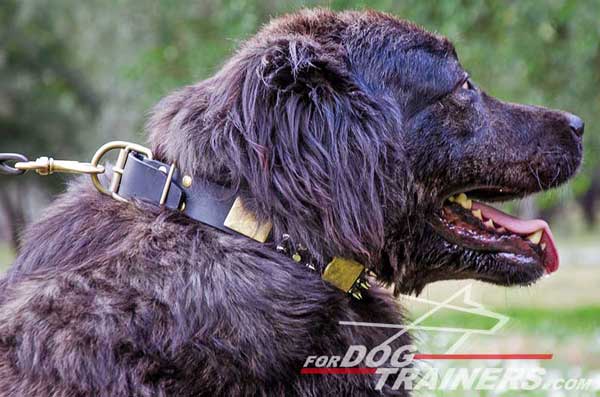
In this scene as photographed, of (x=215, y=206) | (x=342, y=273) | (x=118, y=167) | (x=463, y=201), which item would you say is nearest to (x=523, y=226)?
(x=463, y=201)

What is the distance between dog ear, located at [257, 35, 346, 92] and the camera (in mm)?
2955

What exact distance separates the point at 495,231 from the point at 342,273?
0.77 meters

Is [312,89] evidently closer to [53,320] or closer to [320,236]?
[320,236]

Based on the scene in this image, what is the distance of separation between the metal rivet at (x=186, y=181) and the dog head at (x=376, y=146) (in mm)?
31

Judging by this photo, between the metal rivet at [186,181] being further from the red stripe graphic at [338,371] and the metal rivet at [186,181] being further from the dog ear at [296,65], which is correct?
the red stripe graphic at [338,371]

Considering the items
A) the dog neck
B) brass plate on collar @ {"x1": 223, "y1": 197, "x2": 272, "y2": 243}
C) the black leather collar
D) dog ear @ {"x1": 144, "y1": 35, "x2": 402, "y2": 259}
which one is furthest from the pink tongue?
the black leather collar

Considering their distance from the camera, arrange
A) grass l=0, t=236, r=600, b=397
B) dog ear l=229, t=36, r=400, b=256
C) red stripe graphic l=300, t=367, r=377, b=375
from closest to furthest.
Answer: red stripe graphic l=300, t=367, r=377, b=375
dog ear l=229, t=36, r=400, b=256
grass l=0, t=236, r=600, b=397

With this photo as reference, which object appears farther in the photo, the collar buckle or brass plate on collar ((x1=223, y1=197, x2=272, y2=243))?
the collar buckle

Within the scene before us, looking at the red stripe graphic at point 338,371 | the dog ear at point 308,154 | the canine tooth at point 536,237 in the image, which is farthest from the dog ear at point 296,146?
the canine tooth at point 536,237

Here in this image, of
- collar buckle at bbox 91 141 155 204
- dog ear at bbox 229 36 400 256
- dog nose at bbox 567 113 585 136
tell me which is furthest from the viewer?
dog nose at bbox 567 113 585 136

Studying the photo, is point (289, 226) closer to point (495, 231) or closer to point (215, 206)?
point (215, 206)

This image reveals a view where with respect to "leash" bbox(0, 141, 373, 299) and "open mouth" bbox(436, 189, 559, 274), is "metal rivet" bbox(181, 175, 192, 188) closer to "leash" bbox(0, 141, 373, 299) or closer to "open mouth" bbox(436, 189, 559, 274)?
"leash" bbox(0, 141, 373, 299)

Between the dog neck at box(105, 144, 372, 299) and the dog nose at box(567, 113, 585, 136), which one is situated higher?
the dog nose at box(567, 113, 585, 136)

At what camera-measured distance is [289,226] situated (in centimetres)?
290
